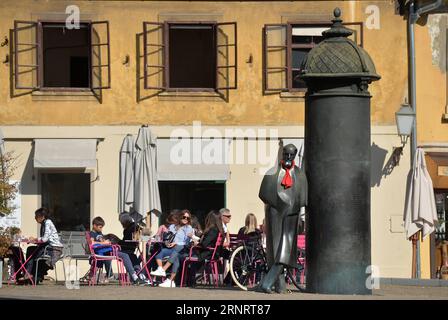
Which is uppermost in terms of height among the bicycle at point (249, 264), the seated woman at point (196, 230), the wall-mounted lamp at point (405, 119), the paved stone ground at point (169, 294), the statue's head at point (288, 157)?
the wall-mounted lamp at point (405, 119)

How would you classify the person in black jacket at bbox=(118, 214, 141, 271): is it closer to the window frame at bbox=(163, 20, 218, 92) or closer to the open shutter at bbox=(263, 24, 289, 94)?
the window frame at bbox=(163, 20, 218, 92)

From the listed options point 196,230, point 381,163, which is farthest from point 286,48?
point 196,230

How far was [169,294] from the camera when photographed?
19.2 meters

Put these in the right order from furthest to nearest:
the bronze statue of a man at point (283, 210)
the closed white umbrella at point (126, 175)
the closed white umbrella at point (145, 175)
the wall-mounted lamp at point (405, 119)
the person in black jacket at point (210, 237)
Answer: the wall-mounted lamp at point (405, 119) → the closed white umbrella at point (126, 175) → the closed white umbrella at point (145, 175) → the person in black jacket at point (210, 237) → the bronze statue of a man at point (283, 210)

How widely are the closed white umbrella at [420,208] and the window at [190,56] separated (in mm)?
5326

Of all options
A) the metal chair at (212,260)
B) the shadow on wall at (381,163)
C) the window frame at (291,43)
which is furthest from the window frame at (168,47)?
the metal chair at (212,260)

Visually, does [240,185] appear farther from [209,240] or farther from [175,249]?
[209,240]

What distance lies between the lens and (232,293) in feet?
62.8

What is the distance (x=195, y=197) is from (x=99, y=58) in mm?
3631

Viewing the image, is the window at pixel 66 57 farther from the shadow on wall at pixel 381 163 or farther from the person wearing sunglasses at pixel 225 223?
the person wearing sunglasses at pixel 225 223

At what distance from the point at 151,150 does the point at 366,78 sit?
10433 mm

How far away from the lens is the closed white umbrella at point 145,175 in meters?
28.0

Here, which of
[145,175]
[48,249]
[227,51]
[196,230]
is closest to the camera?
[48,249]

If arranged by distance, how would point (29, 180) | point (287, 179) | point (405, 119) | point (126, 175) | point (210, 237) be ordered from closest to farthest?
point (287, 179) → point (210, 237) → point (126, 175) → point (405, 119) → point (29, 180)
